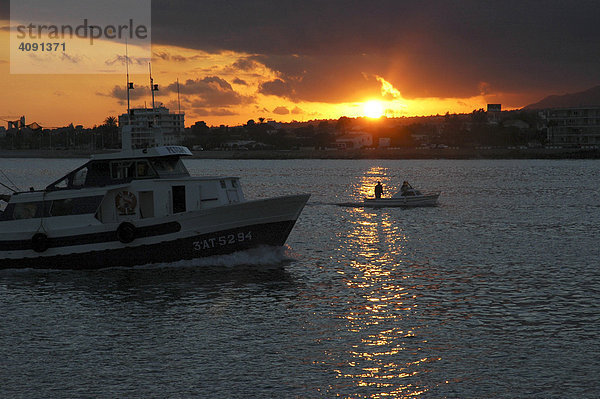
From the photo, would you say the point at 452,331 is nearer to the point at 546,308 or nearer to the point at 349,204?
the point at 546,308

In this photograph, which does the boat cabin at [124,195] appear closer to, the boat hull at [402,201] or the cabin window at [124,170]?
the cabin window at [124,170]

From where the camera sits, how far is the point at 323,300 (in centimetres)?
2614

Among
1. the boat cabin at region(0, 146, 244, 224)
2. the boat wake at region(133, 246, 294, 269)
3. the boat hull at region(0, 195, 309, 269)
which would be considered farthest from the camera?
the boat wake at region(133, 246, 294, 269)

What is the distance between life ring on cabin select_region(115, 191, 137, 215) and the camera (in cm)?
3030

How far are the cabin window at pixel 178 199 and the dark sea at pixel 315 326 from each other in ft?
8.94

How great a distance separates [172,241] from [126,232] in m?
2.06

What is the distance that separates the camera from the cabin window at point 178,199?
99.2 feet

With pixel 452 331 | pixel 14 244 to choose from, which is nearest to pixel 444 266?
pixel 452 331

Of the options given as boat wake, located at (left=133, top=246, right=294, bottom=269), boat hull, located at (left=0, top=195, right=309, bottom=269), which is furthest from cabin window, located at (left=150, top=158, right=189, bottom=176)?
boat wake, located at (left=133, top=246, right=294, bottom=269)

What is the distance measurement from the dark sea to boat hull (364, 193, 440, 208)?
984 inches

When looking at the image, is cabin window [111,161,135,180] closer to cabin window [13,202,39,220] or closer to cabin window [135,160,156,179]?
cabin window [135,160,156,179]

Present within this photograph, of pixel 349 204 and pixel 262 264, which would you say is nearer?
pixel 262 264

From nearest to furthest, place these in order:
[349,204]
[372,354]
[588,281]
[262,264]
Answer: [372,354] < [588,281] < [262,264] < [349,204]

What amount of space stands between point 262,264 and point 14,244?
11.4 meters
